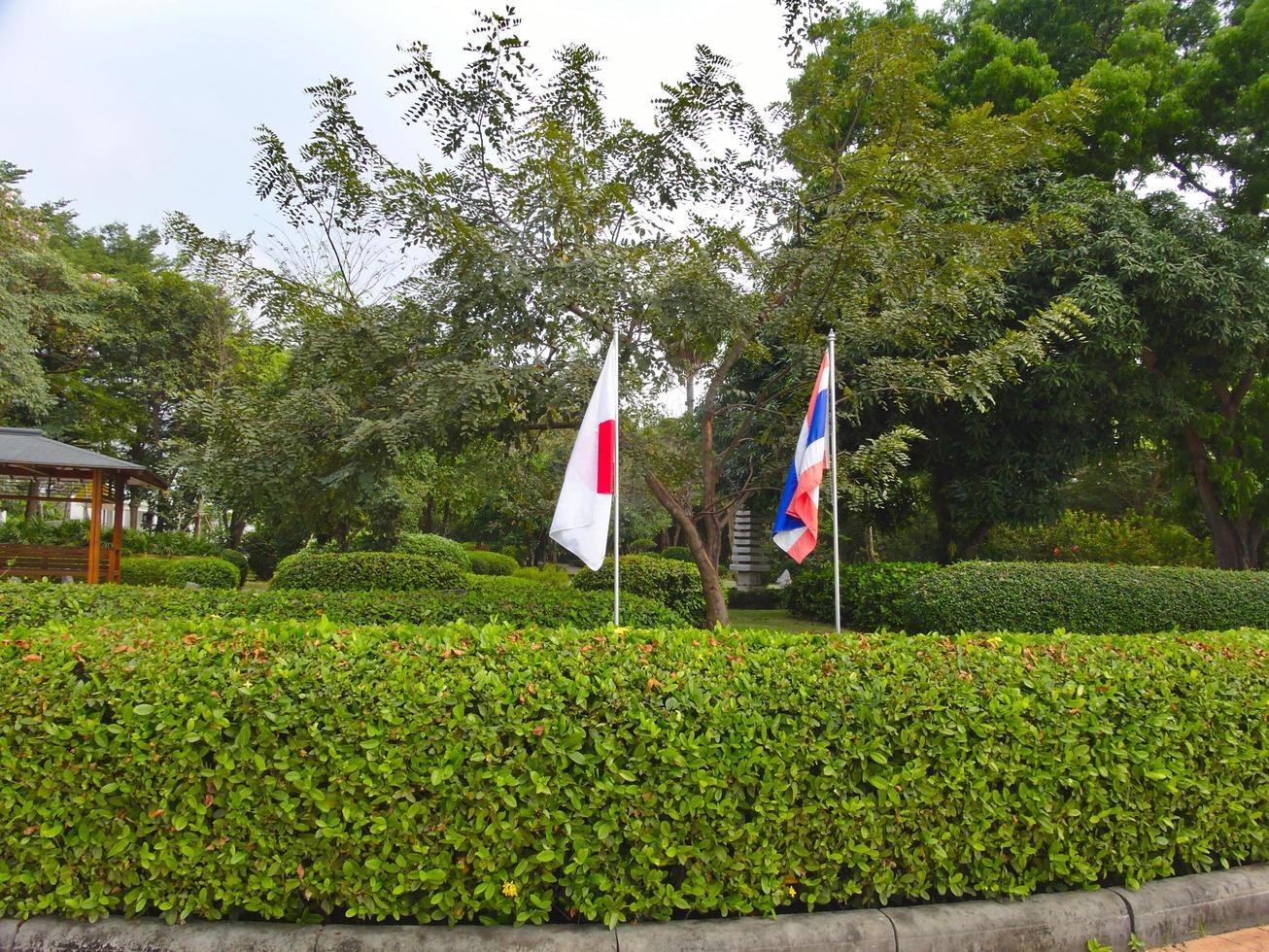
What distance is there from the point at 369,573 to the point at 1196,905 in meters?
10.4

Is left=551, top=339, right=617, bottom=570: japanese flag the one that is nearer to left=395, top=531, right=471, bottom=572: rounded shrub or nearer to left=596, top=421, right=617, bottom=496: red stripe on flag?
left=596, top=421, right=617, bottom=496: red stripe on flag

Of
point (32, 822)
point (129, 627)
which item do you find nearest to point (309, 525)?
point (129, 627)

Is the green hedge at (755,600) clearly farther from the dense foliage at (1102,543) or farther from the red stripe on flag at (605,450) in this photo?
the red stripe on flag at (605,450)

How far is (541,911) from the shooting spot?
260 cm

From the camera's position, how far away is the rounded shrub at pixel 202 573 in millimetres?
14375

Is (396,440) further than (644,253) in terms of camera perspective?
No

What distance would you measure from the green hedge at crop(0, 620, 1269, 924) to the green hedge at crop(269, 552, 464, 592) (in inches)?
328

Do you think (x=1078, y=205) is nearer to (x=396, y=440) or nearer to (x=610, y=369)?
(x=610, y=369)

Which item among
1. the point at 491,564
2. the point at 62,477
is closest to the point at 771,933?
the point at 62,477

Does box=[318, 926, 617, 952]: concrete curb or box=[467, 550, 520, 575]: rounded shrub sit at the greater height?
box=[467, 550, 520, 575]: rounded shrub

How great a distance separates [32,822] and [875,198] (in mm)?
5721

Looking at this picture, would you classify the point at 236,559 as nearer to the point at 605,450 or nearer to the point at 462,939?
the point at 605,450

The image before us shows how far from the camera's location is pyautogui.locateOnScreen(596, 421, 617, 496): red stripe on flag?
168 inches

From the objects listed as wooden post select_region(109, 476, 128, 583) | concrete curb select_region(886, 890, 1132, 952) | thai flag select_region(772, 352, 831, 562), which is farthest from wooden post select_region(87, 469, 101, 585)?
concrete curb select_region(886, 890, 1132, 952)
